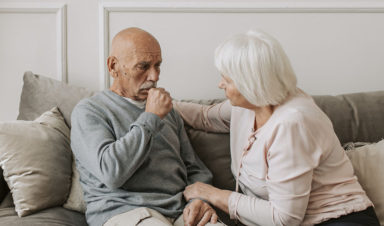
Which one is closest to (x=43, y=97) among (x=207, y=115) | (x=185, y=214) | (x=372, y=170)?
(x=207, y=115)

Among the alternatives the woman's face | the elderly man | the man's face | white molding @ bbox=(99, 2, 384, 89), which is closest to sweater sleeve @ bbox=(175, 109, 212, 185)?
the elderly man

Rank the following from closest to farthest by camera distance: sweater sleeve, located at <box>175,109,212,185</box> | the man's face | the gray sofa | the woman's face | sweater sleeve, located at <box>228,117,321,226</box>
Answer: sweater sleeve, located at <box>228,117,321,226</box> < the woman's face < the man's face < sweater sleeve, located at <box>175,109,212,185</box> < the gray sofa

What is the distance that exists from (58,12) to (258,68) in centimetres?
119

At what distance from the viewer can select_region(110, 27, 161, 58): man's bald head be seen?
4.91ft

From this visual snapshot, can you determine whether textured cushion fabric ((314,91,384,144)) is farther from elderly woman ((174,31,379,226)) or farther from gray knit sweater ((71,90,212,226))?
gray knit sweater ((71,90,212,226))

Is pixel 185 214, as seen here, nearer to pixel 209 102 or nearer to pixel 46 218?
pixel 46 218

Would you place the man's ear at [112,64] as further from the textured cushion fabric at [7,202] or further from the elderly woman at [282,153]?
the textured cushion fabric at [7,202]

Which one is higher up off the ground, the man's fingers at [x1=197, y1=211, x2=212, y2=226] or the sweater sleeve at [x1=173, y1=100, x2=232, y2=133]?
the sweater sleeve at [x1=173, y1=100, x2=232, y2=133]

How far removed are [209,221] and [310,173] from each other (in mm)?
416

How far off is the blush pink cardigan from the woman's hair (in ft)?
0.24

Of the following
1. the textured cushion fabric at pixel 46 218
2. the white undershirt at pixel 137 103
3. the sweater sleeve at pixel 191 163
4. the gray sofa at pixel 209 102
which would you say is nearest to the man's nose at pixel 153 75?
the white undershirt at pixel 137 103

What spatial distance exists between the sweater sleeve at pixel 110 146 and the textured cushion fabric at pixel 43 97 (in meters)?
0.33

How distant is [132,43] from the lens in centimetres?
150

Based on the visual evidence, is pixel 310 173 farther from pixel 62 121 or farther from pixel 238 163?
pixel 62 121
